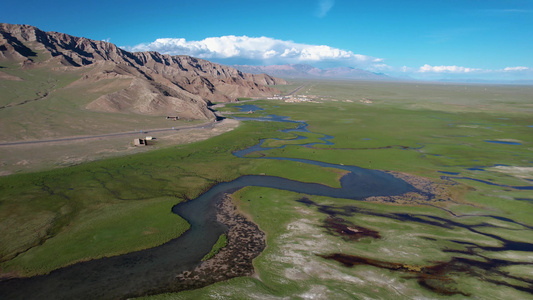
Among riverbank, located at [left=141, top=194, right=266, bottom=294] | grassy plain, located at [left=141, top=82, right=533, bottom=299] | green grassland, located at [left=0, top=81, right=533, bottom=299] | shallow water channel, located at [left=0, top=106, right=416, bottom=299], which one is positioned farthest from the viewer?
riverbank, located at [left=141, top=194, right=266, bottom=294]

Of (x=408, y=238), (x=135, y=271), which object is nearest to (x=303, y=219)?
(x=408, y=238)

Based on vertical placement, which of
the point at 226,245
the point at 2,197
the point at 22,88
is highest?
the point at 22,88

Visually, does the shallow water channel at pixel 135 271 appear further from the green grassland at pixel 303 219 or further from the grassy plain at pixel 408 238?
the grassy plain at pixel 408 238

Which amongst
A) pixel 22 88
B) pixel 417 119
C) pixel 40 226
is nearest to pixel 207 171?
pixel 40 226

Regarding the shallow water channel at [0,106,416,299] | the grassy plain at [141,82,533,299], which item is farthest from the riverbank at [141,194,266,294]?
the grassy plain at [141,82,533,299]

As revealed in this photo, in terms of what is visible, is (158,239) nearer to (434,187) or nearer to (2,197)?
(2,197)

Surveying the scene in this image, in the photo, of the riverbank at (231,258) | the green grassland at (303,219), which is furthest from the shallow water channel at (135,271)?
the green grassland at (303,219)

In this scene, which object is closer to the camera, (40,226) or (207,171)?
(40,226)

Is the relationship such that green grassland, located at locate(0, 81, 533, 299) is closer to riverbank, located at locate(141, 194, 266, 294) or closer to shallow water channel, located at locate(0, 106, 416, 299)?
riverbank, located at locate(141, 194, 266, 294)
